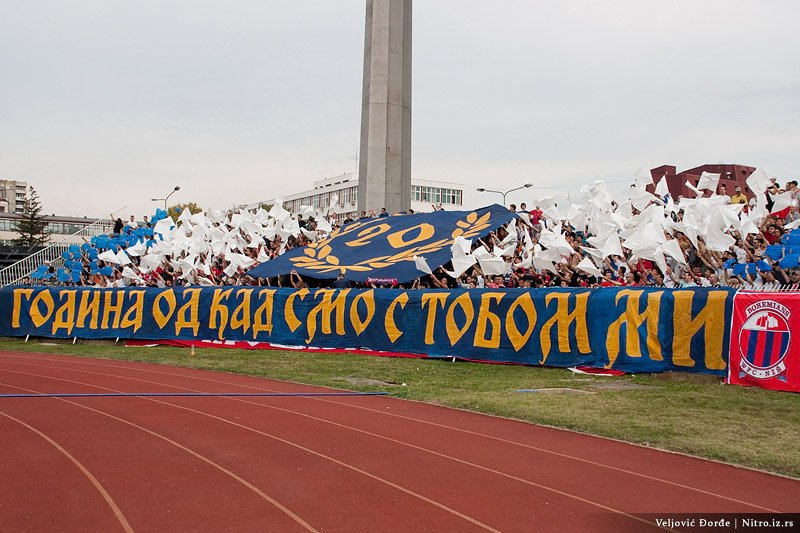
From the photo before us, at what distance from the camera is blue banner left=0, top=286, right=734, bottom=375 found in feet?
47.3

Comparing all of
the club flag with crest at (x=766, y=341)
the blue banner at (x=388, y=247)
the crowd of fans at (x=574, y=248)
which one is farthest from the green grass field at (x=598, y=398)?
the blue banner at (x=388, y=247)

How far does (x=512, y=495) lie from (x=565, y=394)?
20.0 ft

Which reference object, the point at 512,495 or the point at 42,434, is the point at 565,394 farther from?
the point at 42,434

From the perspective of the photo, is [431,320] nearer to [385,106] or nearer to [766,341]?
[766,341]

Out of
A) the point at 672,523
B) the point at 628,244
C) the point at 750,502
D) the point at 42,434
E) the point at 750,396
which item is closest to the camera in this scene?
the point at 672,523

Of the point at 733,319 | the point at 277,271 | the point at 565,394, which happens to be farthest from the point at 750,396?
the point at 277,271

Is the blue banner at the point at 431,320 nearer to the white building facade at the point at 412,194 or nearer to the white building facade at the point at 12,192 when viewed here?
the white building facade at the point at 412,194

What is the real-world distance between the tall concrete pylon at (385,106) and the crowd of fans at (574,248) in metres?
2.22

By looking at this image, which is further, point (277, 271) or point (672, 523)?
point (277, 271)

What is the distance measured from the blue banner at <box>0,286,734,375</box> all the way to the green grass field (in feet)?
1.59

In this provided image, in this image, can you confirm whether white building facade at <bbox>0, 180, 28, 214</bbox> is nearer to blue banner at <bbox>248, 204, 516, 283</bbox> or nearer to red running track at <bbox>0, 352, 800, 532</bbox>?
blue banner at <bbox>248, 204, 516, 283</bbox>

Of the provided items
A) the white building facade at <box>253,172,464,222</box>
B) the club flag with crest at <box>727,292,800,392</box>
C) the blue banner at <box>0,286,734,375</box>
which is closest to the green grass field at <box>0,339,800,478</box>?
the club flag with crest at <box>727,292,800,392</box>

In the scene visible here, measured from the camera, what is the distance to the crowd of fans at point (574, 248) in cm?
1591

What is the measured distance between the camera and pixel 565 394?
12773mm
